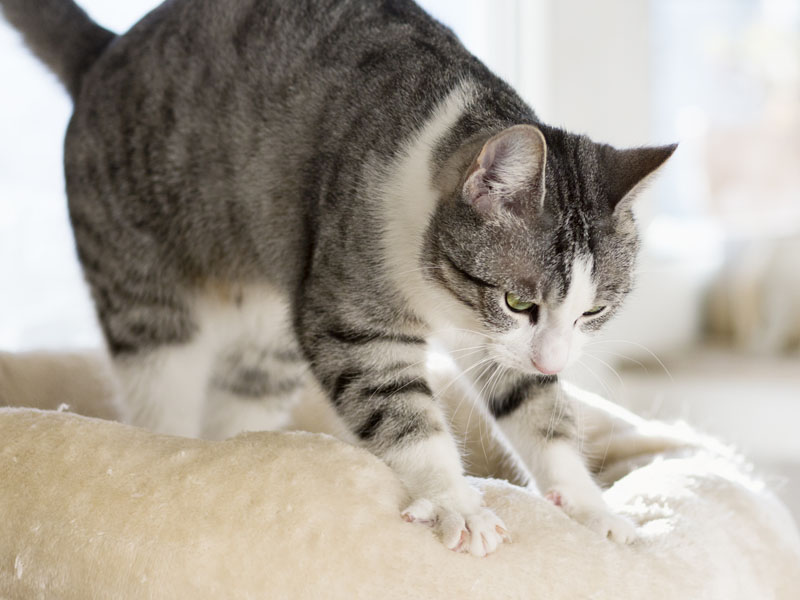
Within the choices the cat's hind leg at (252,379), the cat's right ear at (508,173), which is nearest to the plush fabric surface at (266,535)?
the cat's right ear at (508,173)

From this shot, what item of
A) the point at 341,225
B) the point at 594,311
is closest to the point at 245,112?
the point at 341,225

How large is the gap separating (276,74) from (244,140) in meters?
0.11

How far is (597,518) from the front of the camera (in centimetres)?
106

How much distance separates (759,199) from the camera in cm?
395

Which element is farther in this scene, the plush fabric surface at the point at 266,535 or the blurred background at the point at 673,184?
the blurred background at the point at 673,184

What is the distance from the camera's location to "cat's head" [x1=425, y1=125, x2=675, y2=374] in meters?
0.98

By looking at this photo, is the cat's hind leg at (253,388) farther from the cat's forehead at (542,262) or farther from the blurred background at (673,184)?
the cat's forehead at (542,262)

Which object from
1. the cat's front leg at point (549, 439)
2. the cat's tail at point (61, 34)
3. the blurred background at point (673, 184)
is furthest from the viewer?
the blurred background at point (673, 184)

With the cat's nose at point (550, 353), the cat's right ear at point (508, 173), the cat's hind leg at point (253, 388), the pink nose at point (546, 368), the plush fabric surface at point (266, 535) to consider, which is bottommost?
the cat's hind leg at point (253, 388)

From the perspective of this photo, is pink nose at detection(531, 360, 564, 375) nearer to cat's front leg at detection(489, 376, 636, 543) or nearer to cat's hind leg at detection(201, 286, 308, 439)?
cat's front leg at detection(489, 376, 636, 543)

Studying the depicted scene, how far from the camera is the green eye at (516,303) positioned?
3.25 ft

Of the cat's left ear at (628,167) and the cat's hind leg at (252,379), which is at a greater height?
the cat's left ear at (628,167)

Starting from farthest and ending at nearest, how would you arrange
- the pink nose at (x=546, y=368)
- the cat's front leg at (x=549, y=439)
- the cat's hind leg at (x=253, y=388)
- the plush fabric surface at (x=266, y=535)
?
the cat's hind leg at (x=253, y=388) → the cat's front leg at (x=549, y=439) → the pink nose at (x=546, y=368) → the plush fabric surface at (x=266, y=535)

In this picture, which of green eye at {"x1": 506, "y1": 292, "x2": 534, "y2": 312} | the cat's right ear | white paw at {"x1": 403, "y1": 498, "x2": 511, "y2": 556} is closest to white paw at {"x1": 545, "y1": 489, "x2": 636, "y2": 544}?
white paw at {"x1": 403, "y1": 498, "x2": 511, "y2": 556}
